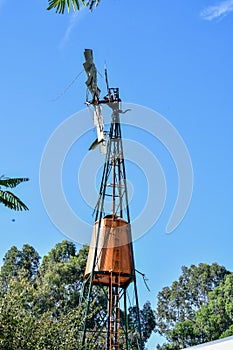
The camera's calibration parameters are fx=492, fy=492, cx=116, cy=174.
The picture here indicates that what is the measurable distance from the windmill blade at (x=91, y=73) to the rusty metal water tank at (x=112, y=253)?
14.2ft

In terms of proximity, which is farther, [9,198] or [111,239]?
[111,239]

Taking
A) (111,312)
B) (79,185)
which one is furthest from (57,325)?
(79,185)

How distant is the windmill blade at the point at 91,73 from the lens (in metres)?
16.4

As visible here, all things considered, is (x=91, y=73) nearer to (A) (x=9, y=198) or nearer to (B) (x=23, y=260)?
(A) (x=9, y=198)

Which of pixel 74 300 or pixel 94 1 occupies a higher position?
pixel 74 300

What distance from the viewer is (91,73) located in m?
16.7

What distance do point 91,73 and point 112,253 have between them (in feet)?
20.1

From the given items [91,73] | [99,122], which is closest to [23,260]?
[99,122]

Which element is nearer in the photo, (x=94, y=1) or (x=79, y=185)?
(x=94, y=1)

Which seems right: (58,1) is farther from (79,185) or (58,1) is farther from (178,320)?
(178,320)

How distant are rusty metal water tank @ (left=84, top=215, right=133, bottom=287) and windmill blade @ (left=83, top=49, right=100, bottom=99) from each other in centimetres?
434

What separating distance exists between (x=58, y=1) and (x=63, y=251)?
2561 centimetres

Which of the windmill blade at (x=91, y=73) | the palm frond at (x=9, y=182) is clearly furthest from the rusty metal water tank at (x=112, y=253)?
the palm frond at (x=9, y=182)

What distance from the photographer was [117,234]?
15367 mm
